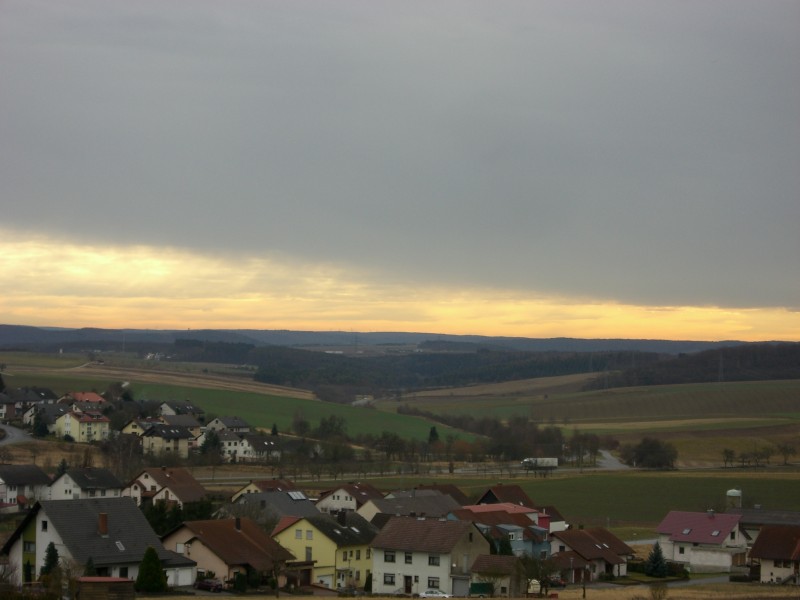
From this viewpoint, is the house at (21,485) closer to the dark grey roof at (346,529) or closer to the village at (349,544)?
the village at (349,544)

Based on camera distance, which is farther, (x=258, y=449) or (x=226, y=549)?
(x=258, y=449)

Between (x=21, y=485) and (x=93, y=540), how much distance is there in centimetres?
3294

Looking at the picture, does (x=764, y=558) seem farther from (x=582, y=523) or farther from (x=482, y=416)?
(x=482, y=416)

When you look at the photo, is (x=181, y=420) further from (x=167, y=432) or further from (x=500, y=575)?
(x=500, y=575)

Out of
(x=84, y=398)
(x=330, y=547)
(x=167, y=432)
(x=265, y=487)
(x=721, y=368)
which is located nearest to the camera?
(x=330, y=547)

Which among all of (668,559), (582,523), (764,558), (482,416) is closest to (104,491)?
(582,523)

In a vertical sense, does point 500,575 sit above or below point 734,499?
above

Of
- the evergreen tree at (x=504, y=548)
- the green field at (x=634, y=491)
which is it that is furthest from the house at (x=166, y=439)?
the evergreen tree at (x=504, y=548)

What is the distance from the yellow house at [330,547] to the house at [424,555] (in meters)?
2.08

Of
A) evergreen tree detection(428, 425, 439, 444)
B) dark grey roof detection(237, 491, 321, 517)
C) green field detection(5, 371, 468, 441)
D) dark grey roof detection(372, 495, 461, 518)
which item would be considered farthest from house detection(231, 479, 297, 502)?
green field detection(5, 371, 468, 441)

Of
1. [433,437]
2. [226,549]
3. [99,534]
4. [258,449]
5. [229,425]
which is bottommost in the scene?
[258,449]

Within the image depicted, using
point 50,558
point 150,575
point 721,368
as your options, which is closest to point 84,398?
point 50,558

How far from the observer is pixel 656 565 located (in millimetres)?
49312

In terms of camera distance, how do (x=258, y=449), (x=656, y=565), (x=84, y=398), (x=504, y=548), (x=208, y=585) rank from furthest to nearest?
(x=84, y=398) < (x=258, y=449) < (x=656, y=565) < (x=504, y=548) < (x=208, y=585)
